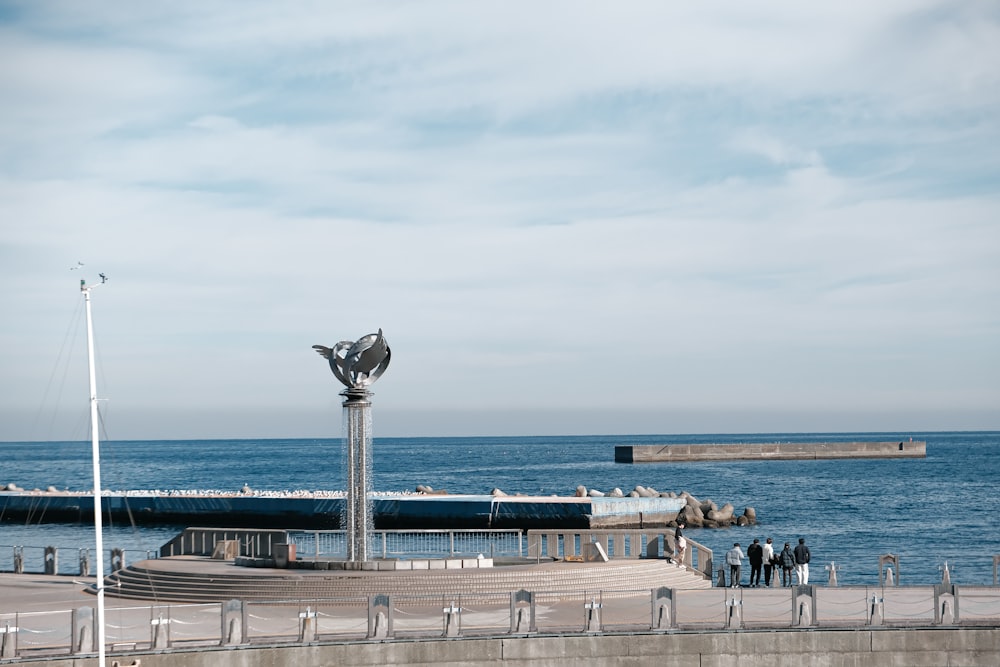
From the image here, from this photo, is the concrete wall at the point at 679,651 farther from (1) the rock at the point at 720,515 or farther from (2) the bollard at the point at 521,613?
(1) the rock at the point at 720,515

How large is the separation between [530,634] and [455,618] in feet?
5.22

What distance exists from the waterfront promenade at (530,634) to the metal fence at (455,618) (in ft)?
0.10

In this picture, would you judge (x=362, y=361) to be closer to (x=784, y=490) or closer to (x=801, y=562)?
(x=801, y=562)

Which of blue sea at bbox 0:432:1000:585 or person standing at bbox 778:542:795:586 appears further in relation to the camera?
blue sea at bbox 0:432:1000:585

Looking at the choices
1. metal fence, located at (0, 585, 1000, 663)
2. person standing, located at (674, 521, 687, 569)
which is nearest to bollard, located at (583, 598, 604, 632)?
metal fence, located at (0, 585, 1000, 663)

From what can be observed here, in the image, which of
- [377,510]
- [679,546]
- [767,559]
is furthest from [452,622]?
[377,510]

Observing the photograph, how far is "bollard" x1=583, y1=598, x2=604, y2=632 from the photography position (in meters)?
26.9

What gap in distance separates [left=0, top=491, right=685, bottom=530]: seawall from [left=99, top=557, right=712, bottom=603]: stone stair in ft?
144

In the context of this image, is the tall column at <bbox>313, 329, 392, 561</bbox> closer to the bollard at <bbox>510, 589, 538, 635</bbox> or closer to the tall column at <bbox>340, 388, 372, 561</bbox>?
the tall column at <bbox>340, 388, 372, 561</bbox>

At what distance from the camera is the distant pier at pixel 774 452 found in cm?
18625

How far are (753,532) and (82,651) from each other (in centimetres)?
5625

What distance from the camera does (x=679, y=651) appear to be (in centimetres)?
2681

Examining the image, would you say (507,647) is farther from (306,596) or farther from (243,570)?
(243,570)

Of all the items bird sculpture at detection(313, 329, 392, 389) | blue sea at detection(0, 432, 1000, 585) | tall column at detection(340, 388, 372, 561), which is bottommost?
blue sea at detection(0, 432, 1000, 585)
